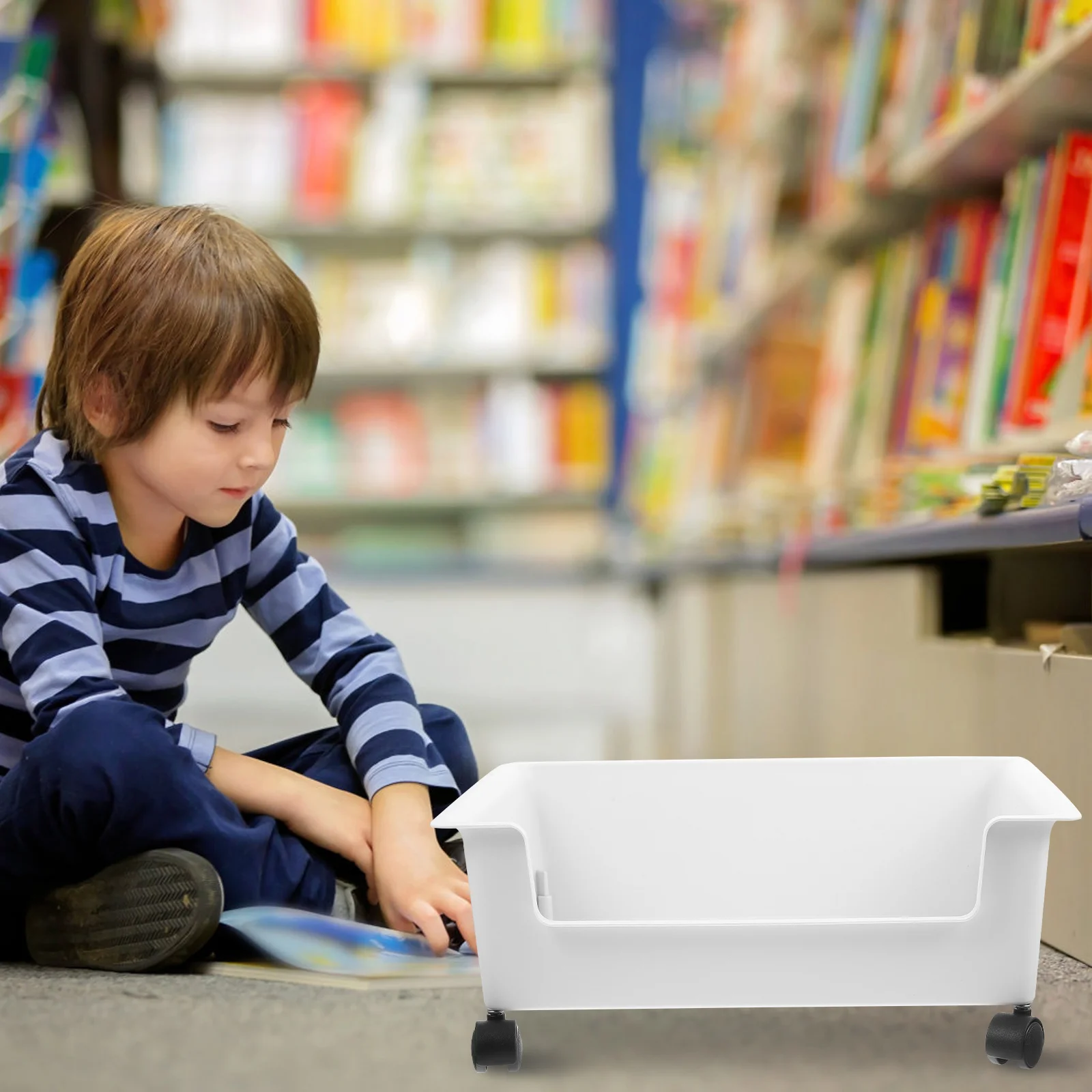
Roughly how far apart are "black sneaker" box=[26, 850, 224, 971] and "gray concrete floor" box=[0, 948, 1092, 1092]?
0.19 feet

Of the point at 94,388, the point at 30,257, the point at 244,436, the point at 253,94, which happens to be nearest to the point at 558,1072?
the point at 244,436

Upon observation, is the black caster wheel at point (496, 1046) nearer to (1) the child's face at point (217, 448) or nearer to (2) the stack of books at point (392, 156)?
(1) the child's face at point (217, 448)

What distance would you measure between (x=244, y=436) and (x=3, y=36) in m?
1.15

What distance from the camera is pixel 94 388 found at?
106 centimetres

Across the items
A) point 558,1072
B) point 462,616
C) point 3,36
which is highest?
point 3,36

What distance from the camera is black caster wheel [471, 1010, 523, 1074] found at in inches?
28.1

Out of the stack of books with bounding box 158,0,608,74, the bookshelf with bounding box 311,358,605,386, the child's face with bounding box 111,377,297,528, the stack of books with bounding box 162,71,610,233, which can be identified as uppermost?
the stack of books with bounding box 158,0,608,74

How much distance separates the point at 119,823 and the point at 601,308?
336 cm

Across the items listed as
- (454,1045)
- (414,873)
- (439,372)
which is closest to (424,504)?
(439,372)

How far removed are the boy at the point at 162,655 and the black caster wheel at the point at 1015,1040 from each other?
35 centimetres

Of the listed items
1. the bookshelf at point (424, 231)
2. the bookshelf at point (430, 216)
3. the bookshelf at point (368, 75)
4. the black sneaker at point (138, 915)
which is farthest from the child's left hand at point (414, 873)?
the bookshelf at point (368, 75)

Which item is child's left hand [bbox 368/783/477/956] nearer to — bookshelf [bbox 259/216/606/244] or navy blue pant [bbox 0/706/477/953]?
navy blue pant [bbox 0/706/477/953]

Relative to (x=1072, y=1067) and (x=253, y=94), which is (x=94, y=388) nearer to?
(x=1072, y=1067)

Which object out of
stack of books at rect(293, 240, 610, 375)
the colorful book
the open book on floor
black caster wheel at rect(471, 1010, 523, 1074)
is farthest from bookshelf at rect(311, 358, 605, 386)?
black caster wheel at rect(471, 1010, 523, 1074)
